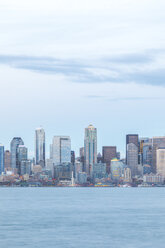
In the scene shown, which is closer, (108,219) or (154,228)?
(154,228)

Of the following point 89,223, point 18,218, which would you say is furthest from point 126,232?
point 18,218

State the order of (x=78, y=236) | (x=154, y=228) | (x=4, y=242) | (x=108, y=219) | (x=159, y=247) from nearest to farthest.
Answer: (x=159, y=247)
(x=4, y=242)
(x=78, y=236)
(x=154, y=228)
(x=108, y=219)

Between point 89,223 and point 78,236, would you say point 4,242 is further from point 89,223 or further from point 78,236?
point 89,223

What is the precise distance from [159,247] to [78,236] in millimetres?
16088

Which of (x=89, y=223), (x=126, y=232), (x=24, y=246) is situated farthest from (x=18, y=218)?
(x=24, y=246)

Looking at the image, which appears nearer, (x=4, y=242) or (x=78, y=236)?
(x=4, y=242)

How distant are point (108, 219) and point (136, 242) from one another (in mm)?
33593

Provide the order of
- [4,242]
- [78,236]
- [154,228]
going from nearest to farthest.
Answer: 1. [4,242]
2. [78,236]
3. [154,228]

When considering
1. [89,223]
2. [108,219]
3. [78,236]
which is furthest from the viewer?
[108,219]

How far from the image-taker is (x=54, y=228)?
98.1 m

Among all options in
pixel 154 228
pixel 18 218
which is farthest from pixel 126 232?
pixel 18 218

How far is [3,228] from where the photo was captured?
9731 cm

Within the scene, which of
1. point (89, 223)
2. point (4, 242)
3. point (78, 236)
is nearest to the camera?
point (4, 242)

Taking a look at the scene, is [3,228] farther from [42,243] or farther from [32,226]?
[42,243]
